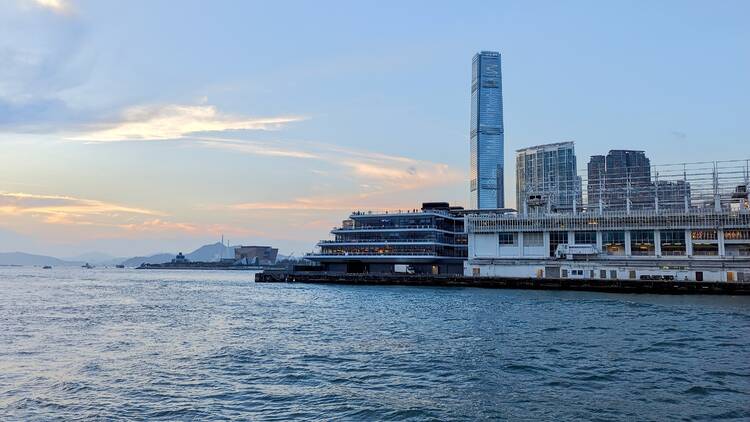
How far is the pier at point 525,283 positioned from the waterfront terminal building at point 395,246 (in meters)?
10.5

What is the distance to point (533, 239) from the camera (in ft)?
379

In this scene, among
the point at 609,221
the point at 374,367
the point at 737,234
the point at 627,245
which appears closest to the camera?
the point at 374,367

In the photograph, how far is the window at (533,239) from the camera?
114688 millimetres

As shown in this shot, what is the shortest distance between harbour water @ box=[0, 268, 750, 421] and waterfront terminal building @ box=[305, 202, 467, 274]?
77.4 meters

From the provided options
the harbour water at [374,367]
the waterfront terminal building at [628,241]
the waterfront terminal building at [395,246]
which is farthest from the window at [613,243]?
the harbour water at [374,367]

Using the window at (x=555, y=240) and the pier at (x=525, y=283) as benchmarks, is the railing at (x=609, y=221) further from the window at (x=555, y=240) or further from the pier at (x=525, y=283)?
the pier at (x=525, y=283)

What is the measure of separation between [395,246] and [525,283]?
1441 inches

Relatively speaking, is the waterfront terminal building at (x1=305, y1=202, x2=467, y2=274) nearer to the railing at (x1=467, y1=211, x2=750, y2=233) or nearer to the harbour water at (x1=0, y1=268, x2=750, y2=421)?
the railing at (x1=467, y1=211, x2=750, y2=233)

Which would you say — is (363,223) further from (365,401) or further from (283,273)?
(365,401)

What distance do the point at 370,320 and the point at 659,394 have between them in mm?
28702

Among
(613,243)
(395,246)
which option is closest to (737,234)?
(613,243)

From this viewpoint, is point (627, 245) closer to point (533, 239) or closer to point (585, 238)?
point (585, 238)

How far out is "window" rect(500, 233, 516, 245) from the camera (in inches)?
4613

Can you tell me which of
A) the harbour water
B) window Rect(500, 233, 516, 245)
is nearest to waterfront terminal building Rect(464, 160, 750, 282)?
window Rect(500, 233, 516, 245)
